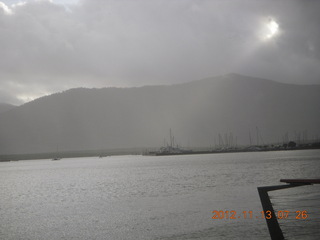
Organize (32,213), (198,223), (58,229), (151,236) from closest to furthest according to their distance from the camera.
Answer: (151,236) → (198,223) → (58,229) → (32,213)

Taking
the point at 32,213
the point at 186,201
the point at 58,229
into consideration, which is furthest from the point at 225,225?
the point at 32,213

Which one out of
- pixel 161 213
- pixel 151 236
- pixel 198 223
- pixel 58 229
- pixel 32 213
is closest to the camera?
pixel 151 236

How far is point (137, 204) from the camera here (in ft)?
105

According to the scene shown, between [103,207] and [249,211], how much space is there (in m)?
13.3

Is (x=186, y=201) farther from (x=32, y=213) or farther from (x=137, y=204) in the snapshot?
(x=32, y=213)
